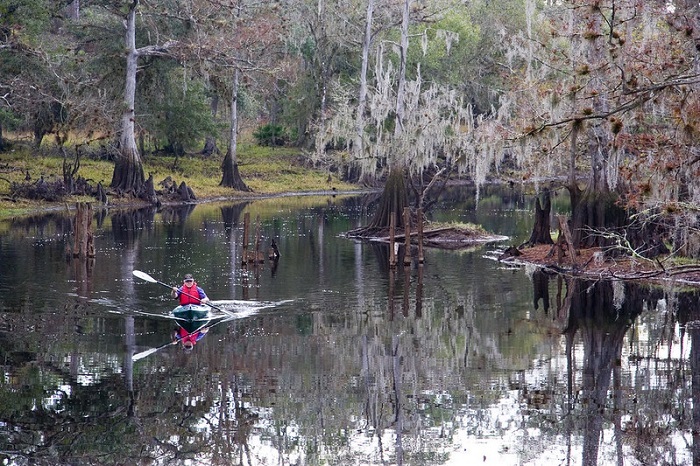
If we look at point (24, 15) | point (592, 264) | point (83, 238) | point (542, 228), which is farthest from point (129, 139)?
point (592, 264)

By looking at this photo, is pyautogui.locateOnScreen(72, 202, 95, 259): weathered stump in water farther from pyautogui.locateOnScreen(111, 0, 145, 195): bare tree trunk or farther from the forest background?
pyautogui.locateOnScreen(111, 0, 145, 195): bare tree trunk

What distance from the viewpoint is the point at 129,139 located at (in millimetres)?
49031

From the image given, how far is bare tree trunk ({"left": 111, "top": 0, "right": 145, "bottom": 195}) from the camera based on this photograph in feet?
161

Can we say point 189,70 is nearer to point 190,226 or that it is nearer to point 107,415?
point 190,226

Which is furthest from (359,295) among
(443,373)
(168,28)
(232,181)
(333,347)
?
(232,181)

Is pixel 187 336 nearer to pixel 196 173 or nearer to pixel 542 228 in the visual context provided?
pixel 542 228

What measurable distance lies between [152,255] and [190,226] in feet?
33.0

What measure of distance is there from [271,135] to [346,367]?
57123 millimetres

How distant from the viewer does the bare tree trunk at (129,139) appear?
49000 mm

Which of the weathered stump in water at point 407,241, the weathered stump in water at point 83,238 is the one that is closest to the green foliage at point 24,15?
the weathered stump in water at point 83,238

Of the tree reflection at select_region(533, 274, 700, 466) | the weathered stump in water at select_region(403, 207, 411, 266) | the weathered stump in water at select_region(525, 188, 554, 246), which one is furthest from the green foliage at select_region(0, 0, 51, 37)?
the tree reflection at select_region(533, 274, 700, 466)

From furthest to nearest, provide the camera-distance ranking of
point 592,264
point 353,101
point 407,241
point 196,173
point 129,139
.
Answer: point 353,101 → point 196,173 → point 129,139 → point 407,241 → point 592,264

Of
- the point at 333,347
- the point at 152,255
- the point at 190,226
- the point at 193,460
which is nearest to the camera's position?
the point at 193,460

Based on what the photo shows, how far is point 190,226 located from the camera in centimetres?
4084
